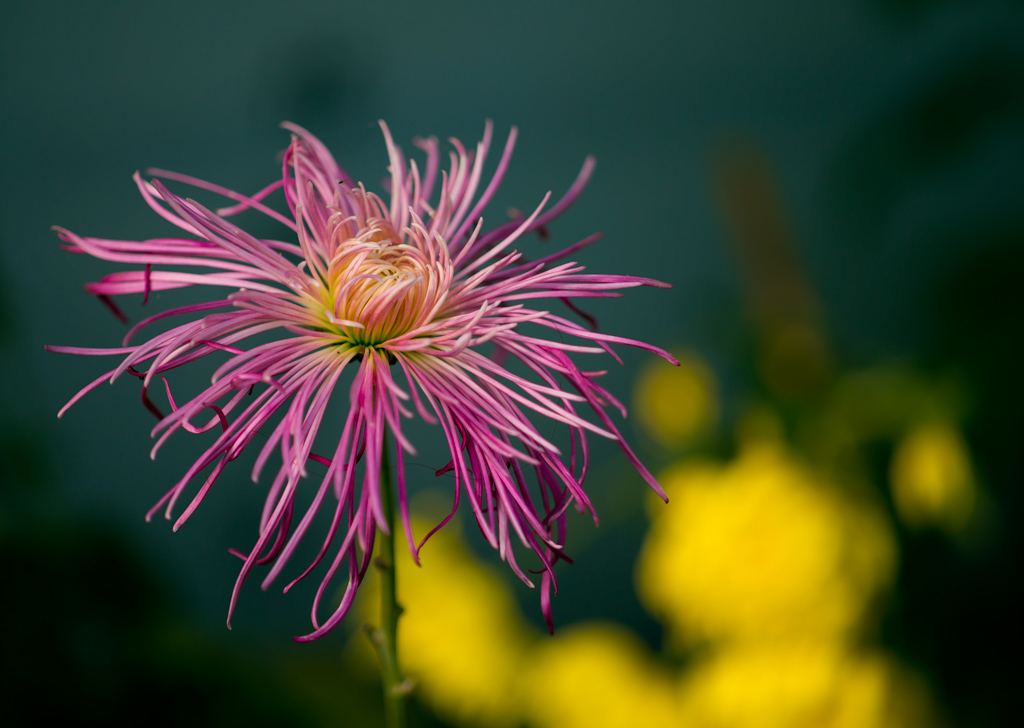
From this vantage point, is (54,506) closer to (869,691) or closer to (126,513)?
(126,513)

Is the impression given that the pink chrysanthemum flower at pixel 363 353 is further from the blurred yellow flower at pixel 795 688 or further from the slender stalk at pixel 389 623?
the blurred yellow flower at pixel 795 688

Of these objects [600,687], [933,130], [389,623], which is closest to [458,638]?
[600,687]

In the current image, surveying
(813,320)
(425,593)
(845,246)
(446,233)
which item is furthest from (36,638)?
(845,246)

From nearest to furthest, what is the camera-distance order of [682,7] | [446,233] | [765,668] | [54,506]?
1. [446,233]
2. [765,668]
3. [54,506]
4. [682,7]

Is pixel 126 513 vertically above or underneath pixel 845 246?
underneath

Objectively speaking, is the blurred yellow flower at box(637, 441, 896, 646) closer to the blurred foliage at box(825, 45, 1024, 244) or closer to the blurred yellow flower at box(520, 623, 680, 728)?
the blurred yellow flower at box(520, 623, 680, 728)

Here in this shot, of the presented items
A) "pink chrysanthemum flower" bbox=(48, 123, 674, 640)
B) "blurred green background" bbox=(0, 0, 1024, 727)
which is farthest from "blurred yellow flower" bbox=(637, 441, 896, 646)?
"pink chrysanthemum flower" bbox=(48, 123, 674, 640)
